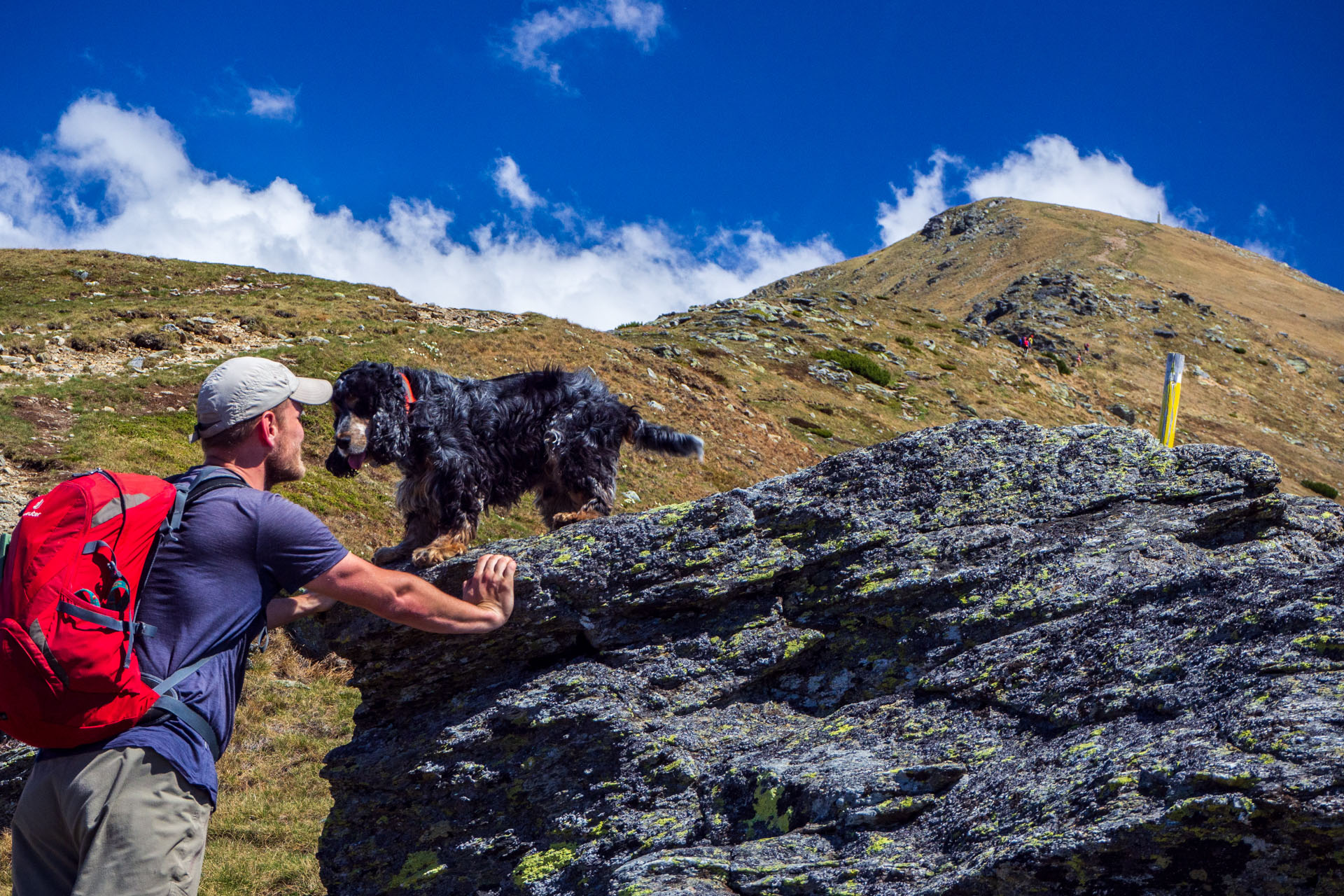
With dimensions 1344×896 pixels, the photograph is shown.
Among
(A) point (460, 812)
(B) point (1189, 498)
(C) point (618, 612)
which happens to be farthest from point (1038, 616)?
(A) point (460, 812)

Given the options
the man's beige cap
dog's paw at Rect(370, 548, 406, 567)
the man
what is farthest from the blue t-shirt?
dog's paw at Rect(370, 548, 406, 567)

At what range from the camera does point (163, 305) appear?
24.7m

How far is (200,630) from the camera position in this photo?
3.52 metres

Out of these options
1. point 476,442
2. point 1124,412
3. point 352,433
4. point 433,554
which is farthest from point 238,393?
point 1124,412

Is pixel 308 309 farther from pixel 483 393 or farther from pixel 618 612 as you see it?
pixel 618 612

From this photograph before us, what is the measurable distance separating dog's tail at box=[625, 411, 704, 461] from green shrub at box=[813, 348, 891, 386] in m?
28.1

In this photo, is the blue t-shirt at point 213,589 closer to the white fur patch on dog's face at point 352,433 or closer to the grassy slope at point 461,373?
the white fur patch on dog's face at point 352,433

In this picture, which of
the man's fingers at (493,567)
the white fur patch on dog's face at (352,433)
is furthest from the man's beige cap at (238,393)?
the white fur patch on dog's face at (352,433)

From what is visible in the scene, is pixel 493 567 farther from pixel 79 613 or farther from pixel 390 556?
pixel 390 556

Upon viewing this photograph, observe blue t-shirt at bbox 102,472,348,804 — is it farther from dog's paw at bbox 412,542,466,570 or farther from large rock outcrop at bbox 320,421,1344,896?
dog's paw at bbox 412,542,466,570

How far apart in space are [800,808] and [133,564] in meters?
3.24

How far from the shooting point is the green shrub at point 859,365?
35.2m

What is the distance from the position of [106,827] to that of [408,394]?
4.22m

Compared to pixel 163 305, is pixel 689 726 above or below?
below
